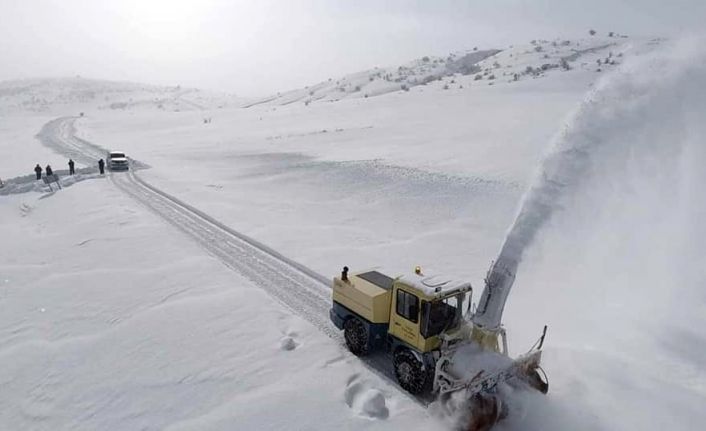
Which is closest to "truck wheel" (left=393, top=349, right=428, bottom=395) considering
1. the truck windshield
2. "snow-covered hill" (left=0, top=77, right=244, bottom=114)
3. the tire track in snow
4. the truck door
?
the tire track in snow

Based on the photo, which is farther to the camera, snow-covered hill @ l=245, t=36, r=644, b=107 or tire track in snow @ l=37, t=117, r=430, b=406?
snow-covered hill @ l=245, t=36, r=644, b=107

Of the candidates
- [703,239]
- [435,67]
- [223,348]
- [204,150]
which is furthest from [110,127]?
[703,239]

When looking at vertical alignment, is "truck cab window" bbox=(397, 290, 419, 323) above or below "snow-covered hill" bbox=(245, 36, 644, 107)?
below

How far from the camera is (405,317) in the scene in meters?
10.2

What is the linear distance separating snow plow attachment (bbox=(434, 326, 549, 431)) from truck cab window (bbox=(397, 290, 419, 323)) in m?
0.90

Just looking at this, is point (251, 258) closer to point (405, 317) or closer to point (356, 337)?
point (356, 337)

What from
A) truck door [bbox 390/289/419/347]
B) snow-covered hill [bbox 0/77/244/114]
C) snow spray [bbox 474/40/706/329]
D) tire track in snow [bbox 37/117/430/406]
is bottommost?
tire track in snow [bbox 37/117/430/406]

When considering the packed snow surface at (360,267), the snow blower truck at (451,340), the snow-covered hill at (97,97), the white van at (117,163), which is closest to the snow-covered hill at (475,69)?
the snow-covered hill at (97,97)

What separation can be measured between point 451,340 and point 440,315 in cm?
54

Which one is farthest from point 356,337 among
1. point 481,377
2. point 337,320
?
point 481,377

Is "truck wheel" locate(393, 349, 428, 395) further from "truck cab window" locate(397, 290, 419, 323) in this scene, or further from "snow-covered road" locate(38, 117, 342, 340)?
"snow-covered road" locate(38, 117, 342, 340)

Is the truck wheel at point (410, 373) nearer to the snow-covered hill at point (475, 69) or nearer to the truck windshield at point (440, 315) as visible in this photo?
the truck windshield at point (440, 315)

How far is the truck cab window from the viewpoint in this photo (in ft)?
32.7

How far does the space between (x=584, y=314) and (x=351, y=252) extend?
27.9 feet
